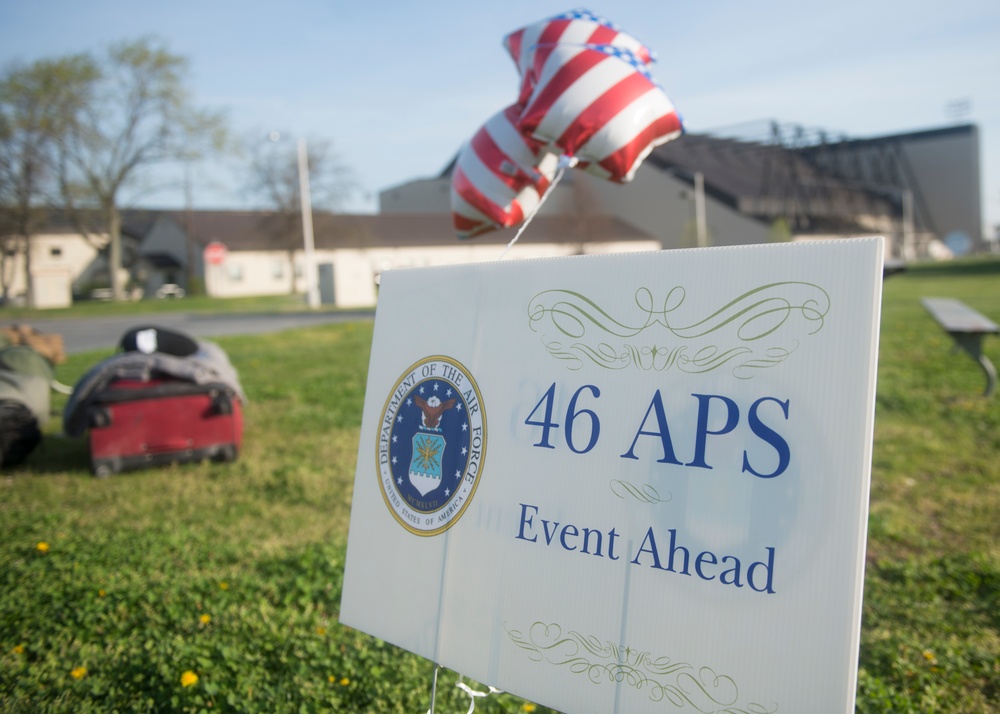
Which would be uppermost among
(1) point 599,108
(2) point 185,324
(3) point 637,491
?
(1) point 599,108

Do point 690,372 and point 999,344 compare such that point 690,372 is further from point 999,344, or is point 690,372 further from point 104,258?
point 104,258

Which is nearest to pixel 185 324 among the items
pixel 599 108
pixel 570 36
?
pixel 570 36

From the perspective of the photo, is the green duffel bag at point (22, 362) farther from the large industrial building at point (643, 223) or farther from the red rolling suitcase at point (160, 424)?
the large industrial building at point (643, 223)

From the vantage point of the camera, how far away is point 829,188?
4475 cm

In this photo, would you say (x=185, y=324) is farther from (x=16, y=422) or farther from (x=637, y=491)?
(x=637, y=491)

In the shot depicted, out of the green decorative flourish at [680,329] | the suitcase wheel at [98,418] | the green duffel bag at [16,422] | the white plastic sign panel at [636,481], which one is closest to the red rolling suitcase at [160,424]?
the suitcase wheel at [98,418]

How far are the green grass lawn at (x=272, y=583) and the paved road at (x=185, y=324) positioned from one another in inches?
447

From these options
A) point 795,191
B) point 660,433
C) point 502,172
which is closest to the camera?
point 660,433

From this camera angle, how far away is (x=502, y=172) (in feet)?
13.0

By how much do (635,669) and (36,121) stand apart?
40.5 m

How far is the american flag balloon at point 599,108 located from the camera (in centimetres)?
338

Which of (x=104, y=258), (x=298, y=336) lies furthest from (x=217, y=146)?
(x=298, y=336)

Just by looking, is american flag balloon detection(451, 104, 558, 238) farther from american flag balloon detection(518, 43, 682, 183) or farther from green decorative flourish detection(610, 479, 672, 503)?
green decorative flourish detection(610, 479, 672, 503)

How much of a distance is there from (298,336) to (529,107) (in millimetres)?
12560
